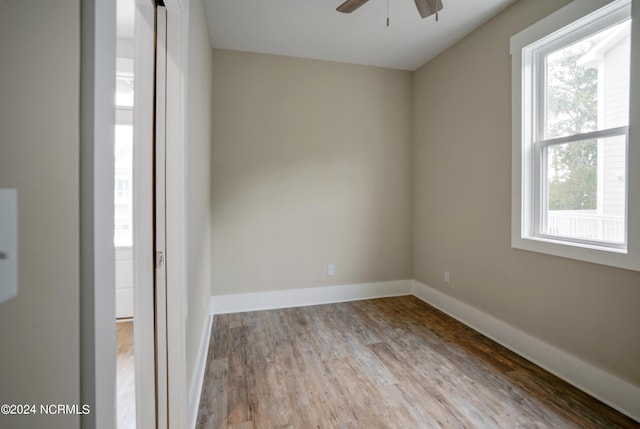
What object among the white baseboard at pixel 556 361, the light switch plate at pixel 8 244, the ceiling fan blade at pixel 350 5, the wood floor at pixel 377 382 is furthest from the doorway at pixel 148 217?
the white baseboard at pixel 556 361

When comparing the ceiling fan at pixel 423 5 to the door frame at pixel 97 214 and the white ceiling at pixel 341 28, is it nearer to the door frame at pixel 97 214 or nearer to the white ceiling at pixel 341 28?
the white ceiling at pixel 341 28

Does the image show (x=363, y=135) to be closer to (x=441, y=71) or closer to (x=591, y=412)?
(x=441, y=71)

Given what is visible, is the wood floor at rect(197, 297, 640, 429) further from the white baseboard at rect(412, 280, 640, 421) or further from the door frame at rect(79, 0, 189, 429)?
the door frame at rect(79, 0, 189, 429)

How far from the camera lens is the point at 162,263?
4.38ft

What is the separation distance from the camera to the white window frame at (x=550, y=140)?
1651 mm

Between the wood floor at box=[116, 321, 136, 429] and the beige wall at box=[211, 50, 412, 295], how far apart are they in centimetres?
87

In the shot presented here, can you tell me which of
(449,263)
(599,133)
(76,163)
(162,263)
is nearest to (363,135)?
(449,263)

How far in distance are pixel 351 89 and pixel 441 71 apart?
3.16ft

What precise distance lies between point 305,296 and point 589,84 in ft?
9.68

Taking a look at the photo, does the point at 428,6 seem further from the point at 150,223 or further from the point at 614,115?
the point at 150,223

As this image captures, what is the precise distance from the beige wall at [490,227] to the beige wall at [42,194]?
7.97 ft

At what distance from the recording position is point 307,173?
11.0 ft

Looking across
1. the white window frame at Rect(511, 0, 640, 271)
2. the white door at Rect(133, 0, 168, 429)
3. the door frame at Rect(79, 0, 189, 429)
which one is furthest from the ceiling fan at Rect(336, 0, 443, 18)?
the door frame at Rect(79, 0, 189, 429)

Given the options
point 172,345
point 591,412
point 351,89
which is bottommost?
point 591,412
